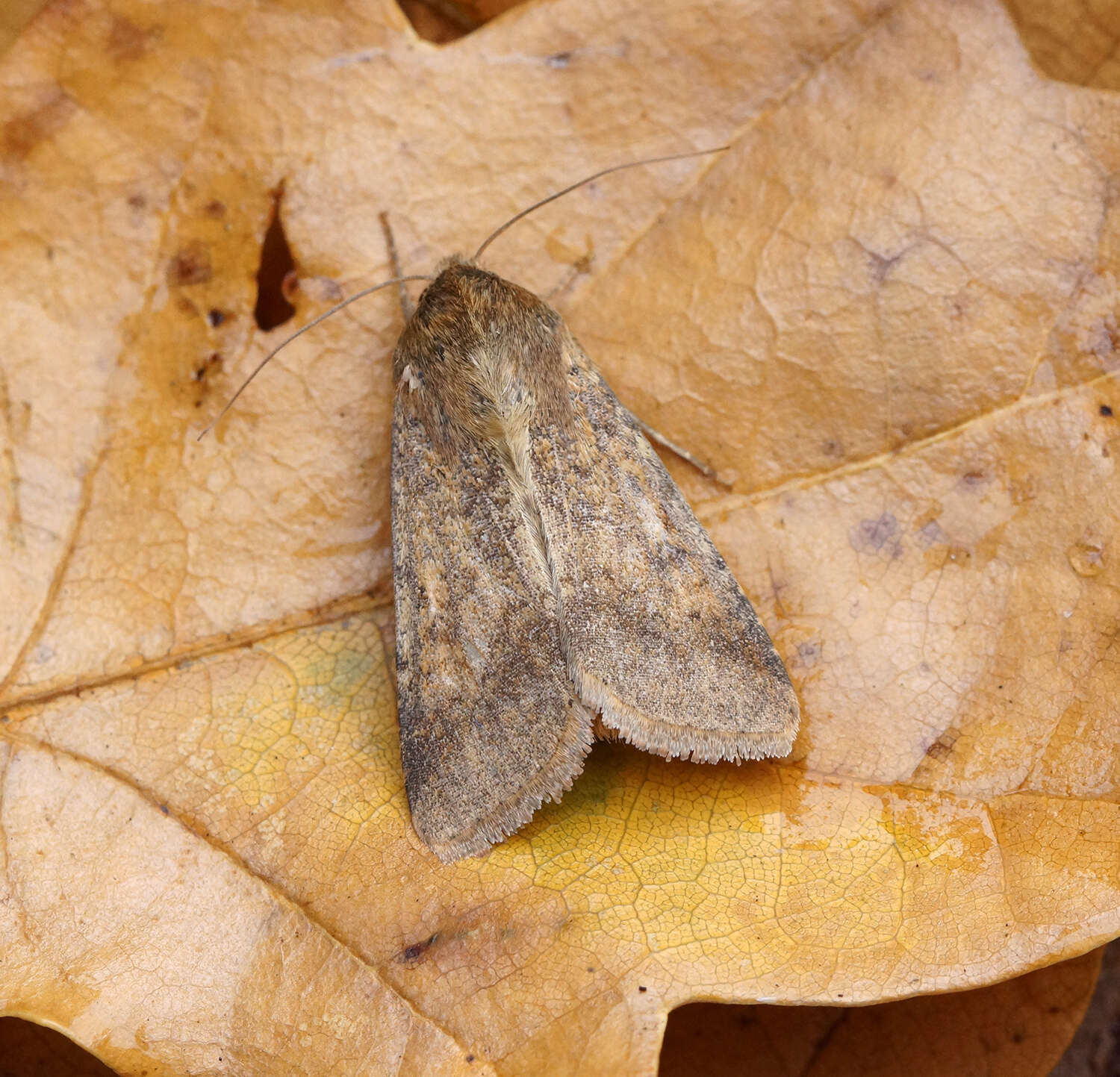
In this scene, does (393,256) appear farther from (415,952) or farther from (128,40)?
(415,952)

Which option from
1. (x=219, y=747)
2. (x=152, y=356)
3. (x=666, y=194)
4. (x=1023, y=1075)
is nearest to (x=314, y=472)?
(x=152, y=356)

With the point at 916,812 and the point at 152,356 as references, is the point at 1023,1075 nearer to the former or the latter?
the point at 916,812

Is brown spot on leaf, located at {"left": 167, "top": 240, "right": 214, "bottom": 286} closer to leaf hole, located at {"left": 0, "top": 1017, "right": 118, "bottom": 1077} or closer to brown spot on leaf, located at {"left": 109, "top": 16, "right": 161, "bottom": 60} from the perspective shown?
brown spot on leaf, located at {"left": 109, "top": 16, "right": 161, "bottom": 60}

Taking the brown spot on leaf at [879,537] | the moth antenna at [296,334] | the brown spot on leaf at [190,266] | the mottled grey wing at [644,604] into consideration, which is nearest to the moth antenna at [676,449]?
the mottled grey wing at [644,604]

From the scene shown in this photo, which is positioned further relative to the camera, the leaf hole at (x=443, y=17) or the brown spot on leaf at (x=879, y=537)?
the leaf hole at (x=443, y=17)

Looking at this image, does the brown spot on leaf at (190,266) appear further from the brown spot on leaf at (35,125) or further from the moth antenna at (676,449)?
the moth antenna at (676,449)
